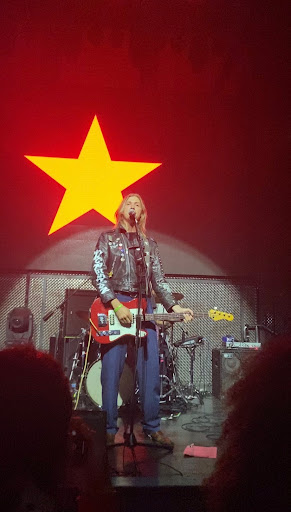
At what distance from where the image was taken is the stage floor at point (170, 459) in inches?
90.7

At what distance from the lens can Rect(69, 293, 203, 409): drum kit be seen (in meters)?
5.39

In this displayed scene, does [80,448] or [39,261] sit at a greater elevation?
[39,261]

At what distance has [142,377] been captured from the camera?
12.8 feet

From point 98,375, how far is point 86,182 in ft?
11.0

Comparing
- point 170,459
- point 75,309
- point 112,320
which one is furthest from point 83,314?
point 170,459

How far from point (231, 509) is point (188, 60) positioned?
7913mm

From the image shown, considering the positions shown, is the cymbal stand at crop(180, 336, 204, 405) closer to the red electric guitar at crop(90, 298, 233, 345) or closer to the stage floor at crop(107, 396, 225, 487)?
the stage floor at crop(107, 396, 225, 487)

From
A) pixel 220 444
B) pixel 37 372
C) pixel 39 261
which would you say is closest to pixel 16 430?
pixel 37 372

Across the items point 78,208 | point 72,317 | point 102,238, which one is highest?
point 78,208

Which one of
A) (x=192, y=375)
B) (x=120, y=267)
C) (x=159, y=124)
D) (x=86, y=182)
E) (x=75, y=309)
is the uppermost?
(x=159, y=124)

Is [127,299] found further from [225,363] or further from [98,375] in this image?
[225,363]

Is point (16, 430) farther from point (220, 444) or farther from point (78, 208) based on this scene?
point (78, 208)

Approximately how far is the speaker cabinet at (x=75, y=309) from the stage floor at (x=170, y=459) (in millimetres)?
1723

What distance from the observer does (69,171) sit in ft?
24.1
